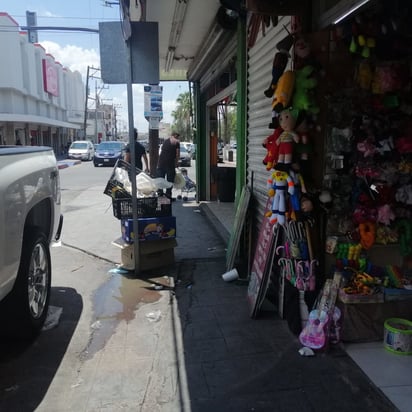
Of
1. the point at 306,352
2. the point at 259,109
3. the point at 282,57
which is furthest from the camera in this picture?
the point at 259,109

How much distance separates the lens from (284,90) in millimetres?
3354

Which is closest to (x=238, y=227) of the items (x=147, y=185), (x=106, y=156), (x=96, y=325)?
(x=147, y=185)

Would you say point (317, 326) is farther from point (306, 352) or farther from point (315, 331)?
point (306, 352)

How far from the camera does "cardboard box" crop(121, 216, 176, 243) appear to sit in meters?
5.20

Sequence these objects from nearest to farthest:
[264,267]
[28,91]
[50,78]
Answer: [264,267] → [28,91] → [50,78]

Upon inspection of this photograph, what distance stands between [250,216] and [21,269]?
2.74m

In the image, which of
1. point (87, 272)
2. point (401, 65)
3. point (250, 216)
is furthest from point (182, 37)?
point (401, 65)

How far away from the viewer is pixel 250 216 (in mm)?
5137

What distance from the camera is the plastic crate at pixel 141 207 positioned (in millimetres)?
5281

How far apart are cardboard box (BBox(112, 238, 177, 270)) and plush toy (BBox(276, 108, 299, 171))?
7.67 ft

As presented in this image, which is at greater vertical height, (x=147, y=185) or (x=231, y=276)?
(x=147, y=185)

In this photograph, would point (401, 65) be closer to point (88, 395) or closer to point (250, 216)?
point (250, 216)

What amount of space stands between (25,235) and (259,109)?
284 cm

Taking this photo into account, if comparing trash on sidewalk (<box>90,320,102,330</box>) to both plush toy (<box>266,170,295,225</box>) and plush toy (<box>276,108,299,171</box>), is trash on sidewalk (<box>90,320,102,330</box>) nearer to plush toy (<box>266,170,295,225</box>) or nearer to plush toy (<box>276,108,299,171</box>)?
plush toy (<box>266,170,295,225</box>)
